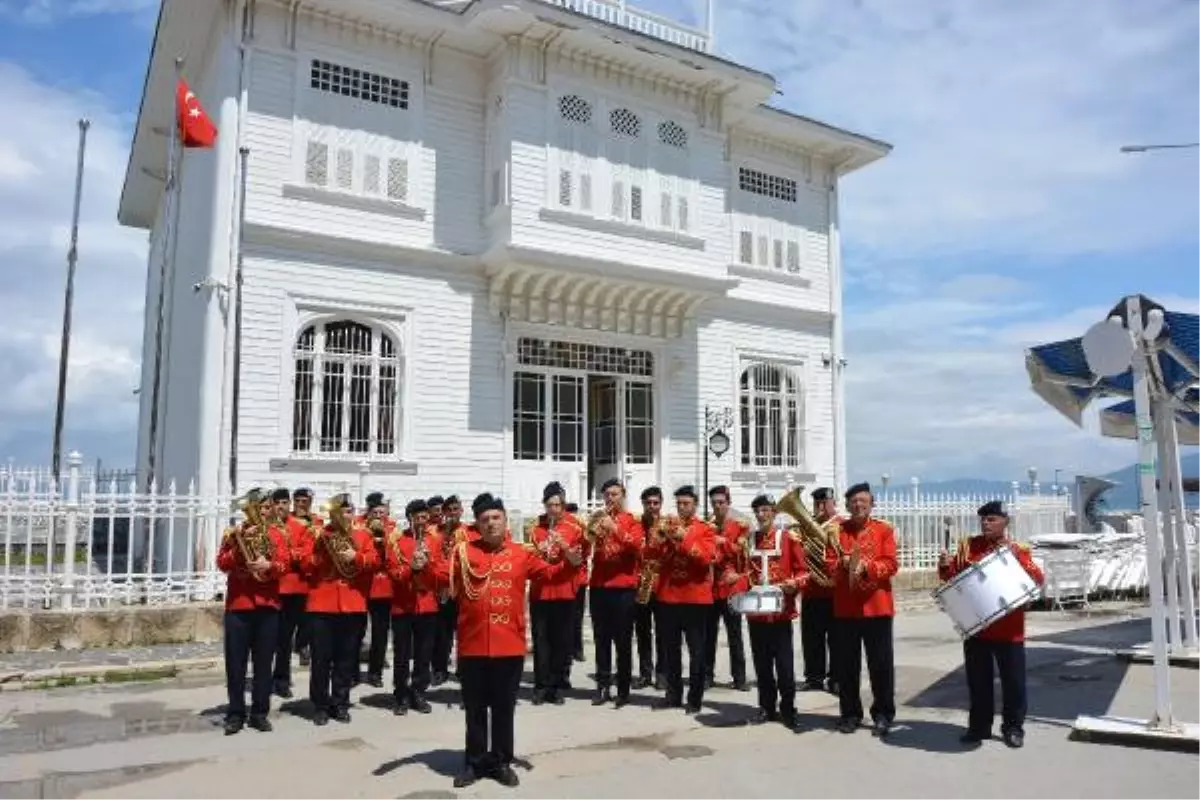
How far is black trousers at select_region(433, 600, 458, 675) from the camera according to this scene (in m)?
9.76

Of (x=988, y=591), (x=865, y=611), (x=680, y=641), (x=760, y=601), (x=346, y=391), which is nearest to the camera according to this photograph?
(x=988, y=591)

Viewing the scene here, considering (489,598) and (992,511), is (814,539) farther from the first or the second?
(489,598)

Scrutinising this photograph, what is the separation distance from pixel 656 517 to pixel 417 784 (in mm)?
3545

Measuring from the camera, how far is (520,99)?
55.4 feet

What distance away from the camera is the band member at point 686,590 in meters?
8.47

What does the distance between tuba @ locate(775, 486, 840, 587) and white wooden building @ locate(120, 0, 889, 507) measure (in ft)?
30.8

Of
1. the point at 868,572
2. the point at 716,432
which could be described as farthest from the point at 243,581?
the point at 716,432

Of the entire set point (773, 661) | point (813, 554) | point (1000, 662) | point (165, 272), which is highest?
point (165, 272)

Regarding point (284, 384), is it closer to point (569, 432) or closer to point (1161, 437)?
point (569, 432)

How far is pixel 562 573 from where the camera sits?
30.3 feet

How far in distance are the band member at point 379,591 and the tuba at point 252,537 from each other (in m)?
1.06

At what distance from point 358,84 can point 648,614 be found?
36.5 feet

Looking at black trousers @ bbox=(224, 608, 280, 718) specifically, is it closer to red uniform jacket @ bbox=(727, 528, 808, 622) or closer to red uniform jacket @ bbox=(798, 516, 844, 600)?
red uniform jacket @ bbox=(727, 528, 808, 622)

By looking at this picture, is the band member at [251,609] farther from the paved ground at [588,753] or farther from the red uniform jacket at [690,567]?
the red uniform jacket at [690,567]
